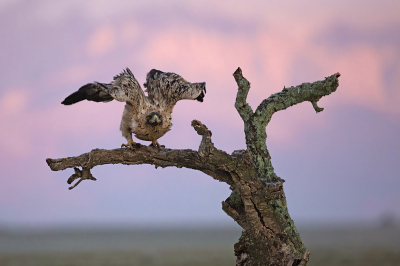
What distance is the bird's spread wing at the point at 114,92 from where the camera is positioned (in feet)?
24.1

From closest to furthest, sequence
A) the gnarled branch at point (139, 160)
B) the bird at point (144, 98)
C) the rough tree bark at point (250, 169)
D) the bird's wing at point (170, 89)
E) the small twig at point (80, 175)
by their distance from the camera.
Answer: the rough tree bark at point (250, 169) → the gnarled branch at point (139, 160) → the bird at point (144, 98) → the small twig at point (80, 175) → the bird's wing at point (170, 89)

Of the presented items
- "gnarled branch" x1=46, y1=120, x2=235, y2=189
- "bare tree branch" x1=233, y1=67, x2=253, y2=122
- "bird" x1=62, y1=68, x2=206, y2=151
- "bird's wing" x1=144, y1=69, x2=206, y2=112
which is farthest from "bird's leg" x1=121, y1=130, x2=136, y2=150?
"bare tree branch" x1=233, y1=67, x2=253, y2=122

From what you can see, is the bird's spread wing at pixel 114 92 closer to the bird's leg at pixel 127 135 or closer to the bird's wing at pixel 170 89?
the bird's wing at pixel 170 89

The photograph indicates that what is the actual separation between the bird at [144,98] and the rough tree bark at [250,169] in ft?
1.29

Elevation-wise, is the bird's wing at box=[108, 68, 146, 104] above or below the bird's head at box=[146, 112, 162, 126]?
above

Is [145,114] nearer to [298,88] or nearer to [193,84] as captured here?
[193,84]

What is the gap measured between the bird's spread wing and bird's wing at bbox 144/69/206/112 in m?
0.32

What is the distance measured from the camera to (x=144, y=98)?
7738mm

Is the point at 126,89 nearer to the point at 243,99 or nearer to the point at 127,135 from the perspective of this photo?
the point at 127,135

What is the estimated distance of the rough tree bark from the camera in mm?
6871

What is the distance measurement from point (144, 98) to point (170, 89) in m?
0.55

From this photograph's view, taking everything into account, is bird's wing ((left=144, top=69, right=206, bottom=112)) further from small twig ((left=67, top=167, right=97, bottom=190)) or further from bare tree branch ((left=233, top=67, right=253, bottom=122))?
Result: small twig ((left=67, top=167, right=97, bottom=190))

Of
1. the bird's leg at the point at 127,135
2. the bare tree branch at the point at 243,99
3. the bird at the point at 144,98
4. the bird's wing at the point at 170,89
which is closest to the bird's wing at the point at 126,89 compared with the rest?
the bird at the point at 144,98
